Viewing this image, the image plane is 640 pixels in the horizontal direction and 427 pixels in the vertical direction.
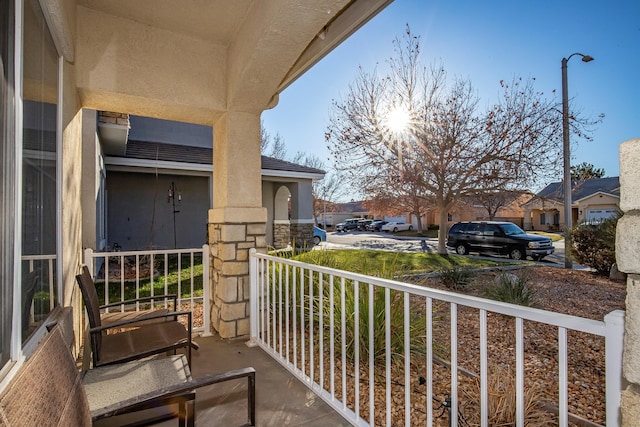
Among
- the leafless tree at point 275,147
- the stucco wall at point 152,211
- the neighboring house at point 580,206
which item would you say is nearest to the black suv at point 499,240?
the neighboring house at point 580,206

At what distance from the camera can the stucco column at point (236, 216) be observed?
3459mm

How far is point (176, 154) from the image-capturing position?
942 centimetres

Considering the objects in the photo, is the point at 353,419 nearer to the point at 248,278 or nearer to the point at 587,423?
the point at 587,423

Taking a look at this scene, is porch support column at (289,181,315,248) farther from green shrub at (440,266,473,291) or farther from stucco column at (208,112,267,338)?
stucco column at (208,112,267,338)

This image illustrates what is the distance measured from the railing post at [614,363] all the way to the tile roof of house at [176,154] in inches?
359

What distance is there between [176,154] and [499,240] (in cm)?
1122

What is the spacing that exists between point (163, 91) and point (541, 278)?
7.99 meters

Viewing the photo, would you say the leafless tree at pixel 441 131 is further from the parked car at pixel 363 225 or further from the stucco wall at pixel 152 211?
the parked car at pixel 363 225

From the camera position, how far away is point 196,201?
10758 mm

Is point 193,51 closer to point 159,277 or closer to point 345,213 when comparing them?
point 159,277

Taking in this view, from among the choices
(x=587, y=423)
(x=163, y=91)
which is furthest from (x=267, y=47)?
(x=587, y=423)

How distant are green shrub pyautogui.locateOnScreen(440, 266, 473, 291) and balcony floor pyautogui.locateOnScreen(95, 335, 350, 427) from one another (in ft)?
13.0

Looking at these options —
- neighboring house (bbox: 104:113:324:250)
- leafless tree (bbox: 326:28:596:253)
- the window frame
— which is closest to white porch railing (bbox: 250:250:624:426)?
the window frame

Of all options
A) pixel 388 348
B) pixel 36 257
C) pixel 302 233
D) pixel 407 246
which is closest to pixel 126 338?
pixel 36 257
